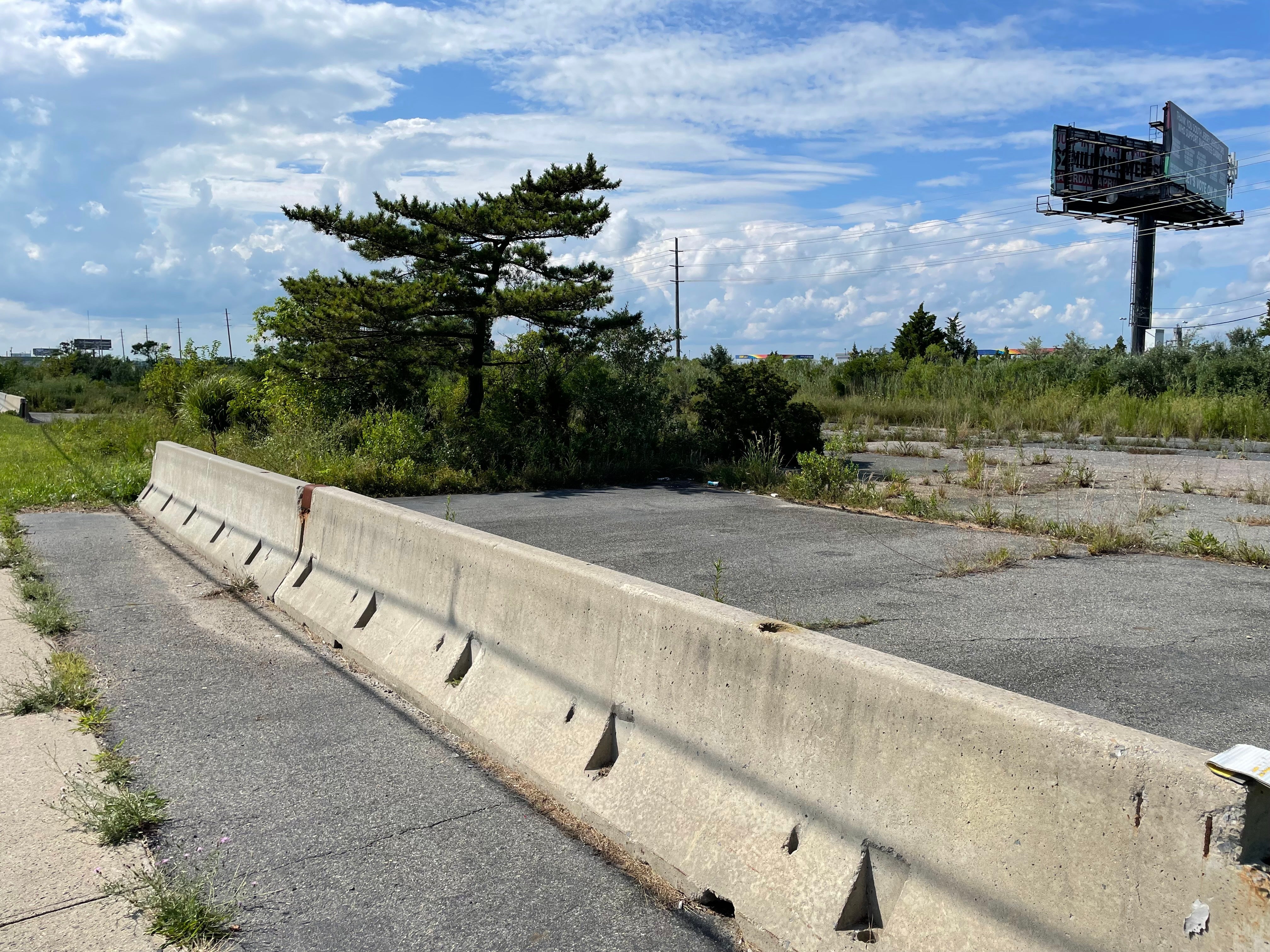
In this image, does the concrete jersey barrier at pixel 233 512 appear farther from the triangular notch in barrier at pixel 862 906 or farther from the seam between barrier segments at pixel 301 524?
the triangular notch in barrier at pixel 862 906

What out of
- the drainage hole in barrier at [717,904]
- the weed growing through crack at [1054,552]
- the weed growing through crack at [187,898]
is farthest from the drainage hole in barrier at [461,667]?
the weed growing through crack at [1054,552]

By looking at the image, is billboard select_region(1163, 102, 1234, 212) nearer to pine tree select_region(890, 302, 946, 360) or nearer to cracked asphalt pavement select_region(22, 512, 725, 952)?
pine tree select_region(890, 302, 946, 360)

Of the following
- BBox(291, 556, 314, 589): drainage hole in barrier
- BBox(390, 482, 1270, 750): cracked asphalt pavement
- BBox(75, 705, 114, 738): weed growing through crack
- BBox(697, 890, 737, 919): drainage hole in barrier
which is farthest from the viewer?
BBox(291, 556, 314, 589): drainage hole in barrier

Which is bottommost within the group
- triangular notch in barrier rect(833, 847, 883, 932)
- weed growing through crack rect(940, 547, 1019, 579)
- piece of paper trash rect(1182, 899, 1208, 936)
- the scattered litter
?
weed growing through crack rect(940, 547, 1019, 579)

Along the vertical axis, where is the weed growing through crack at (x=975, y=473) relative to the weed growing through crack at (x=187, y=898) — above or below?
above

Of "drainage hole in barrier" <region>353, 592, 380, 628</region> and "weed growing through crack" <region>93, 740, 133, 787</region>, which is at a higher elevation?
"drainage hole in barrier" <region>353, 592, 380, 628</region>

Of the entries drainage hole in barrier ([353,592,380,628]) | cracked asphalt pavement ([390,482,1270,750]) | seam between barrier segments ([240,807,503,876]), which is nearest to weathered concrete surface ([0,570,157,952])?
seam between barrier segments ([240,807,503,876])

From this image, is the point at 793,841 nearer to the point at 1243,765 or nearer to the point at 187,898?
the point at 1243,765

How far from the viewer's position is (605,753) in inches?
171

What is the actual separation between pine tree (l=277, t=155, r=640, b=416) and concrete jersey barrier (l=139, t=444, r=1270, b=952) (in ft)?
44.6

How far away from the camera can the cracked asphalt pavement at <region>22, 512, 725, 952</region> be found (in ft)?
11.2

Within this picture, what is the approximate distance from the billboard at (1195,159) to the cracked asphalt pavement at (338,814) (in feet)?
230

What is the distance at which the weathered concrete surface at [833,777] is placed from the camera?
2.45 meters

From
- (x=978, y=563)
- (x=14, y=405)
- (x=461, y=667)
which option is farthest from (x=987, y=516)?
(x=14, y=405)
